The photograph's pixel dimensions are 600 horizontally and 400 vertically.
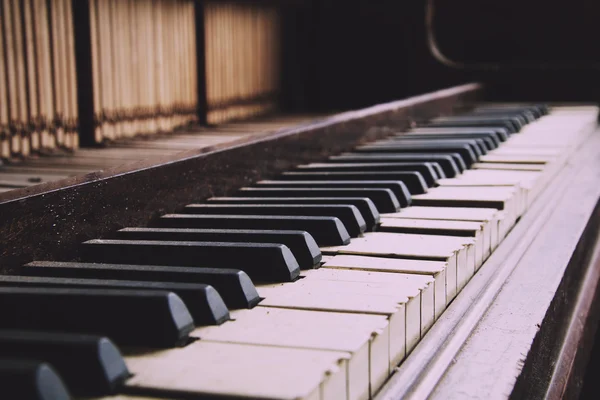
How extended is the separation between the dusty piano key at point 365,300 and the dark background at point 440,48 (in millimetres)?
3381

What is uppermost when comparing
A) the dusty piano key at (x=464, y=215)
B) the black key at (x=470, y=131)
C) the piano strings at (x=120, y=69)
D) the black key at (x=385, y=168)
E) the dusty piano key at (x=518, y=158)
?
the piano strings at (x=120, y=69)

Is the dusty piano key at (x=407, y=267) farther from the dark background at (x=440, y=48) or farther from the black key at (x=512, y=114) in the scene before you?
the dark background at (x=440, y=48)

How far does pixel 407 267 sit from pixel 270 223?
287 millimetres

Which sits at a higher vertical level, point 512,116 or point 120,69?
point 120,69

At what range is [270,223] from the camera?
4.20ft

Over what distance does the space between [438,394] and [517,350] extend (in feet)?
0.56

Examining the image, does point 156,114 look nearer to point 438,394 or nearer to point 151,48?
point 151,48

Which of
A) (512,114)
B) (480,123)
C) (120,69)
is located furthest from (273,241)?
(120,69)

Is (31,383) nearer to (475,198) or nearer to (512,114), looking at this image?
(475,198)

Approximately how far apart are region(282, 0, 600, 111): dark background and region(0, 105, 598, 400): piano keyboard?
2.59 m

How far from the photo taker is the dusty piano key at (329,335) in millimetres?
756

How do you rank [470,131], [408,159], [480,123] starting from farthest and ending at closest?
[480,123]
[470,131]
[408,159]

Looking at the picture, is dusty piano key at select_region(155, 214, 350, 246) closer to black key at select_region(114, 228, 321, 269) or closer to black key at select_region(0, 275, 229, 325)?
black key at select_region(114, 228, 321, 269)

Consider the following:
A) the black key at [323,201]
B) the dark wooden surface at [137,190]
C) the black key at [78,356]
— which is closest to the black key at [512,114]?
the dark wooden surface at [137,190]
